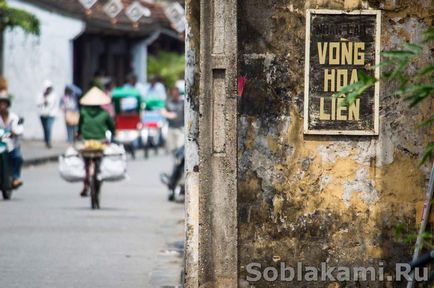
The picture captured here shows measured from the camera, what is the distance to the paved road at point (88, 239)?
12117 millimetres

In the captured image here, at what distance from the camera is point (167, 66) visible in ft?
166

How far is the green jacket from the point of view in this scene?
1952 centimetres

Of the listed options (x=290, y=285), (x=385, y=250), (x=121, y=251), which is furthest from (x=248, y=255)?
(x=121, y=251)

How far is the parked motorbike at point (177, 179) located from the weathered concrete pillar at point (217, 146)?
37.0 ft

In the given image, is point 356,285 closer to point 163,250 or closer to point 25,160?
point 163,250

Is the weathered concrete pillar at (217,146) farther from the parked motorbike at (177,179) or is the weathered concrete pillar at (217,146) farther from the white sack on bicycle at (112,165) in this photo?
the parked motorbike at (177,179)

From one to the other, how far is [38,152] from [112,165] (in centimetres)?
1475

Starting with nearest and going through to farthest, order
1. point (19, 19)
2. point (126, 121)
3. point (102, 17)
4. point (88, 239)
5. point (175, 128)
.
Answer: point (88, 239) < point (175, 128) < point (19, 19) < point (126, 121) < point (102, 17)

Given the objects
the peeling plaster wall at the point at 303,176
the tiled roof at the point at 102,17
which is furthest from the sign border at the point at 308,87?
the tiled roof at the point at 102,17

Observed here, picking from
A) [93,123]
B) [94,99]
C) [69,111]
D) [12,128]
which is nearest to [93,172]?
[93,123]

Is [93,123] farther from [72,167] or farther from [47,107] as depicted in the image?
[47,107]

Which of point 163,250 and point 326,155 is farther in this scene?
point 163,250

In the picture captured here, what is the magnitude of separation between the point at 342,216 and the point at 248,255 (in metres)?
0.71

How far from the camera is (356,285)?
9.31m
